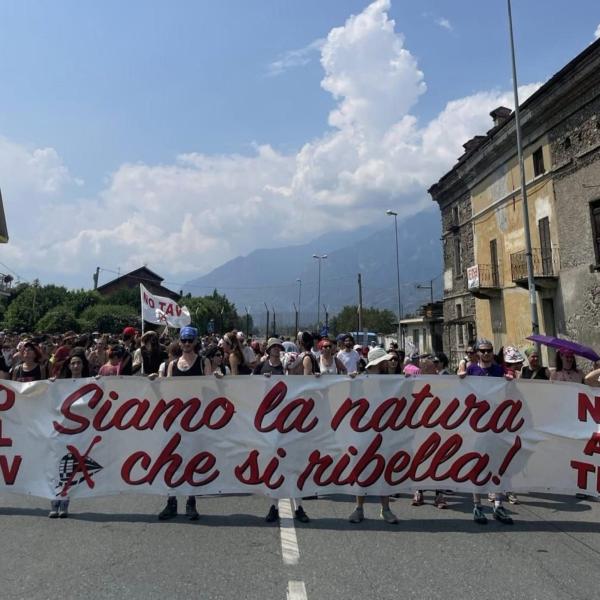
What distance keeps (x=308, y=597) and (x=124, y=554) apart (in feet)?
5.47

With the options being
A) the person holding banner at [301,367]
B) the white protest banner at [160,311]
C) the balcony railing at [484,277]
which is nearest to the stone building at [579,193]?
the balcony railing at [484,277]

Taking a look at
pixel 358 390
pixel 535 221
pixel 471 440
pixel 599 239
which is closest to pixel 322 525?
pixel 358 390

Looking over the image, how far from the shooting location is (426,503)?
5.96 m

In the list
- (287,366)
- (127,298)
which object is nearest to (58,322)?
(127,298)

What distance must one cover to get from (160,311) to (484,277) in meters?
16.4

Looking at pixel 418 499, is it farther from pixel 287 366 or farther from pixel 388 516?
pixel 287 366

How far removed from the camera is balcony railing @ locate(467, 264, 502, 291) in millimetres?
24734

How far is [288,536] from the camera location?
187 inches

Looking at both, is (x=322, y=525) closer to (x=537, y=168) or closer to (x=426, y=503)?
(x=426, y=503)

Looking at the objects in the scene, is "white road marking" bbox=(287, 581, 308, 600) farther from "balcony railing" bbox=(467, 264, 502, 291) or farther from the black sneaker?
"balcony railing" bbox=(467, 264, 502, 291)

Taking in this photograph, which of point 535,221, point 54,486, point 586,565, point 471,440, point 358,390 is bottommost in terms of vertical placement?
point 586,565

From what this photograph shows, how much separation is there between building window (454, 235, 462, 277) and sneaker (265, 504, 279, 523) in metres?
26.1

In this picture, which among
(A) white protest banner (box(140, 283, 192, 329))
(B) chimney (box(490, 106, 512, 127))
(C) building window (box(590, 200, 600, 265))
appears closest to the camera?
(A) white protest banner (box(140, 283, 192, 329))

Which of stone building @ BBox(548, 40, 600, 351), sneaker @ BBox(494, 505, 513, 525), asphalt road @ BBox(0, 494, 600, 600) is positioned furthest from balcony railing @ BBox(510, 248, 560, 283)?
sneaker @ BBox(494, 505, 513, 525)
